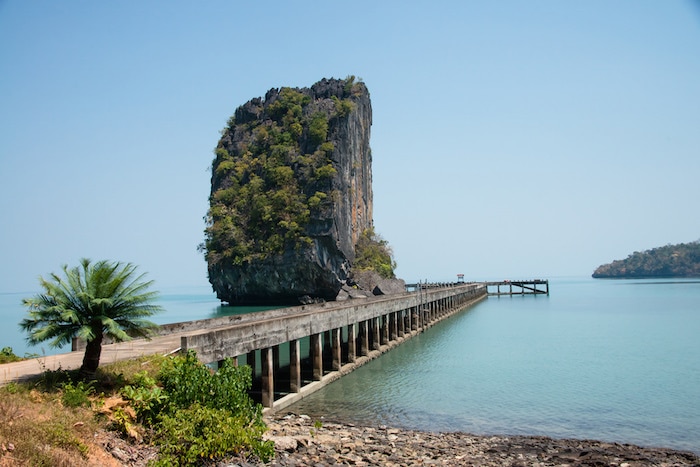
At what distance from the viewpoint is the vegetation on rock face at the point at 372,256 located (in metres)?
85.1

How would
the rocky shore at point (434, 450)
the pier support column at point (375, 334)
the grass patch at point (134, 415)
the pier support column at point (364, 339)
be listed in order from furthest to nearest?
the pier support column at point (375, 334) < the pier support column at point (364, 339) < the rocky shore at point (434, 450) < the grass patch at point (134, 415)

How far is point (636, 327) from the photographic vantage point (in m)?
47.8

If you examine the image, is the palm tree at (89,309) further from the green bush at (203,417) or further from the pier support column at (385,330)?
the pier support column at (385,330)

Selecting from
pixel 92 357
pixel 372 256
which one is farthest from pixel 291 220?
pixel 92 357

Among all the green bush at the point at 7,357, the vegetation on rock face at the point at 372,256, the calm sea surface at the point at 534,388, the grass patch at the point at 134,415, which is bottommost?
the calm sea surface at the point at 534,388

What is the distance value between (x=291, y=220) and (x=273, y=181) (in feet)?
→ 22.7

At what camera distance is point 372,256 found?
3428 inches

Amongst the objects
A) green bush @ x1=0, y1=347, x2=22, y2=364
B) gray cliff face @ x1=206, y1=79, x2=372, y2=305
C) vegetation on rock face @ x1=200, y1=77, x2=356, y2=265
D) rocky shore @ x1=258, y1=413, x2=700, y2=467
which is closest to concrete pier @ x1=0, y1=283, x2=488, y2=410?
green bush @ x1=0, y1=347, x2=22, y2=364

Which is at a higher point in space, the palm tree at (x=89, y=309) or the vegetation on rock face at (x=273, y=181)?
the vegetation on rock face at (x=273, y=181)

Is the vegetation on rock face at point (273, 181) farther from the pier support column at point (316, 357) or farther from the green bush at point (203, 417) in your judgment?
the green bush at point (203, 417)

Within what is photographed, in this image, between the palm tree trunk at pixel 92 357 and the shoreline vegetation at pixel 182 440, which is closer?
the shoreline vegetation at pixel 182 440

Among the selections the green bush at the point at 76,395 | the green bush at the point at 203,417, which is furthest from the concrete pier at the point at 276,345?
the green bush at the point at 76,395

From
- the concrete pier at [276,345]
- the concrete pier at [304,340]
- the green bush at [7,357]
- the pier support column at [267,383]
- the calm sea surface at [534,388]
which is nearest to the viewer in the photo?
the concrete pier at [276,345]

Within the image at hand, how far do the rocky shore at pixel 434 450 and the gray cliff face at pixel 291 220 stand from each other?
58.5 m
